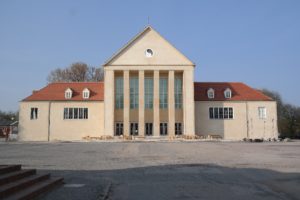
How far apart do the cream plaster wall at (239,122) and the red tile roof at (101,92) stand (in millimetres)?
992

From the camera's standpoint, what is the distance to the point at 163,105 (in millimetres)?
60688

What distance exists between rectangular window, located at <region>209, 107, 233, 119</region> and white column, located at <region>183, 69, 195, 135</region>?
435 cm

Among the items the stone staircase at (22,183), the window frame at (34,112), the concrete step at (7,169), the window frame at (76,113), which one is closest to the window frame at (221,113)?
the window frame at (76,113)

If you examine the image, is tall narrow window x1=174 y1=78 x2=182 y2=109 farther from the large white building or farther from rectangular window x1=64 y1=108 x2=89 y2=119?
rectangular window x1=64 y1=108 x2=89 y2=119

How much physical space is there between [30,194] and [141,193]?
3091 millimetres

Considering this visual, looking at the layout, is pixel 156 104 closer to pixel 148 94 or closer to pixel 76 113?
pixel 148 94

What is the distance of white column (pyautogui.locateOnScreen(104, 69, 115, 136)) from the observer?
2314 inches

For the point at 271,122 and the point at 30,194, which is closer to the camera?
the point at 30,194

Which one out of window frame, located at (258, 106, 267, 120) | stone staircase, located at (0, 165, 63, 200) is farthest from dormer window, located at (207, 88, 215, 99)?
stone staircase, located at (0, 165, 63, 200)

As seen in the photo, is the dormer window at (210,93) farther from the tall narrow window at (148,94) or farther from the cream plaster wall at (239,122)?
the tall narrow window at (148,94)

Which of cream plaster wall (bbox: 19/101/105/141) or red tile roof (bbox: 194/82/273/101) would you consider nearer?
cream plaster wall (bbox: 19/101/105/141)

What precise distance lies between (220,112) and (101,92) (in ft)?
64.1

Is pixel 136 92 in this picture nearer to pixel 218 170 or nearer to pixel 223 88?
pixel 223 88

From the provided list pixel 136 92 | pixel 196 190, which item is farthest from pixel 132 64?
pixel 196 190
